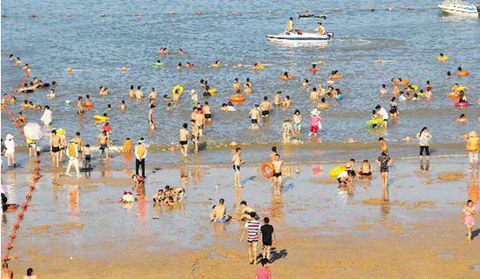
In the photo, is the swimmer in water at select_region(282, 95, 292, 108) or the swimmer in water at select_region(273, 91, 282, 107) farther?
the swimmer in water at select_region(273, 91, 282, 107)

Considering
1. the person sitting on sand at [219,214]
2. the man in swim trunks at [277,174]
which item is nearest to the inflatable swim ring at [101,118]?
the man in swim trunks at [277,174]

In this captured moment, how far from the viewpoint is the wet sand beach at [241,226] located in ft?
78.9

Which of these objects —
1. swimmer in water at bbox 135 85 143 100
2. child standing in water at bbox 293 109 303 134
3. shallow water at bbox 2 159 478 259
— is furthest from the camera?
swimmer in water at bbox 135 85 143 100

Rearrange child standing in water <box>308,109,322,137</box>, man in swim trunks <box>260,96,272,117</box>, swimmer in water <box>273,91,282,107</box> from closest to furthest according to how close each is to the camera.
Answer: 1. child standing in water <box>308,109,322,137</box>
2. man in swim trunks <box>260,96,272,117</box>
3. swimmer in water <box>273,91,282,107</box>

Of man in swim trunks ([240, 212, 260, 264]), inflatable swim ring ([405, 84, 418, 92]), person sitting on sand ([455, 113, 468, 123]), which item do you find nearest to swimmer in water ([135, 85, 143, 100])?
inflatable swim ring ([405, 84, 418, 92])

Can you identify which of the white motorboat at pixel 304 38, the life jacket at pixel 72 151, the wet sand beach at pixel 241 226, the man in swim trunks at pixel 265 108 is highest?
the white motorboat at pixel 304 38

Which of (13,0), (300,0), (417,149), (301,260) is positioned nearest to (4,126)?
(417,149)

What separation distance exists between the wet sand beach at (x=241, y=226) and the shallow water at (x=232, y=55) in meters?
10.4

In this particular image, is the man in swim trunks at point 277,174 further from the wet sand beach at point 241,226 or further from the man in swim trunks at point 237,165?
the man in swim trunks at point 237,165

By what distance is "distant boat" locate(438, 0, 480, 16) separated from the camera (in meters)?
85.6

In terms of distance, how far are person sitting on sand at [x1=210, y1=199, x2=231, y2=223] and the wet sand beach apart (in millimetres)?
253

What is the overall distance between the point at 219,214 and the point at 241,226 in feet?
2.47

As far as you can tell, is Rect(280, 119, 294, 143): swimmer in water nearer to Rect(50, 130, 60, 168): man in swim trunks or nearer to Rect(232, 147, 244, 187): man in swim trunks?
Rect(232, 147, 244, 187): man in swim trunks

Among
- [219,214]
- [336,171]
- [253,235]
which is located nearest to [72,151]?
[219,214]
